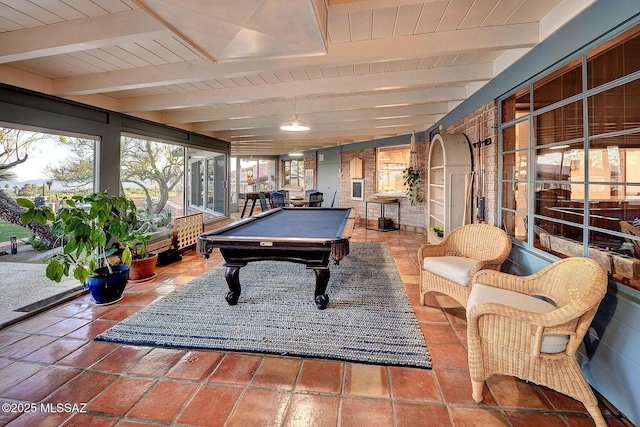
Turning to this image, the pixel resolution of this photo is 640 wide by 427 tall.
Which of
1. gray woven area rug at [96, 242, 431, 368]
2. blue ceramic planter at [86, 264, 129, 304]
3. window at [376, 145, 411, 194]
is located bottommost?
gray woven area rug at [96, 242, 431, 368]

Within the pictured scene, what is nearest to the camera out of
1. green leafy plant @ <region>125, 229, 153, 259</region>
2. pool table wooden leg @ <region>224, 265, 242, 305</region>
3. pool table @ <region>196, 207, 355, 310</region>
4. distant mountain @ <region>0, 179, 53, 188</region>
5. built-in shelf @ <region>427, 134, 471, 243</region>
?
pool table @ <region>196, 207, 355, 310</region>

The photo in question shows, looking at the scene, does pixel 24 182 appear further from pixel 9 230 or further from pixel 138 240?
pixel 138 240

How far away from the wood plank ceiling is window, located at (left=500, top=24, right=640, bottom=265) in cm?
45

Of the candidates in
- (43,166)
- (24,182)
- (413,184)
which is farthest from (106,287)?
(413,184)

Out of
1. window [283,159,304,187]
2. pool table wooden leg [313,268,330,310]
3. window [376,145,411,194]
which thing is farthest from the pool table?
window [283,159,304,187]

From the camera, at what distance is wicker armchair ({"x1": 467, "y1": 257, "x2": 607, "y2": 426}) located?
1.57 meters

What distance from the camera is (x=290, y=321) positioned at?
268 centimetres

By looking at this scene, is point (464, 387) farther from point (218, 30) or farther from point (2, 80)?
point (2, 80)

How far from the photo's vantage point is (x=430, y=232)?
16.6 ft

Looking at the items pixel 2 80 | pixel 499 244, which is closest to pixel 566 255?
pixel 499 244

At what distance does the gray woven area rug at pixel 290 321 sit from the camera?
225cm

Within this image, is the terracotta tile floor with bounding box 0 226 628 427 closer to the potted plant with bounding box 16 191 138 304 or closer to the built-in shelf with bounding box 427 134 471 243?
the potted plant with bounding box 16 191 138 304

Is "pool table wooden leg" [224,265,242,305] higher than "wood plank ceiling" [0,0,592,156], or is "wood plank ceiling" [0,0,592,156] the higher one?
"wood plank ceiling" [0,0,592,156]

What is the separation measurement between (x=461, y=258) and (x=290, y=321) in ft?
5.91
